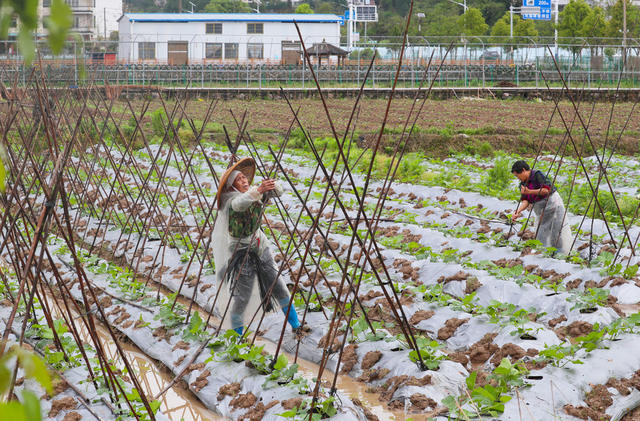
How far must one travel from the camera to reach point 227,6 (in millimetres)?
A: 55969

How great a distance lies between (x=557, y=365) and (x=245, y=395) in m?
1.68

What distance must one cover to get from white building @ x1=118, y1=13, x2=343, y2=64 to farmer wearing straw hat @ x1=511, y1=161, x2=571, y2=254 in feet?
75.8

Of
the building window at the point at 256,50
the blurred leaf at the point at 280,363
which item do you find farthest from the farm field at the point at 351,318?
the building window at the point at 256,50

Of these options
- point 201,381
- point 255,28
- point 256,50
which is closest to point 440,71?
point 256,50

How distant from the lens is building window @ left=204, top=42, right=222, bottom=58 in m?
30.1

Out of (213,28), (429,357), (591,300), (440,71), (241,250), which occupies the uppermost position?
(213,28)

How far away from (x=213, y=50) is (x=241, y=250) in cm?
2714

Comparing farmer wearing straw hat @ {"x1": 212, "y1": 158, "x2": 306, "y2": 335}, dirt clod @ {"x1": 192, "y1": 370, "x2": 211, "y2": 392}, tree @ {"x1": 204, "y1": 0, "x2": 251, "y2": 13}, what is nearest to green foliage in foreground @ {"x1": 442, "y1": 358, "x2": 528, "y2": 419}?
dirt clod @ {"x1": 192, "y1": 370, "x2": 211, "y2": 392}

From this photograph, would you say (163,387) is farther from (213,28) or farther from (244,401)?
(213,28)

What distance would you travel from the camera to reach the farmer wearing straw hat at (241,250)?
15.8 ft

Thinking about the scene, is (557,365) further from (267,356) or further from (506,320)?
(267,356)

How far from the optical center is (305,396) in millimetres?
3656

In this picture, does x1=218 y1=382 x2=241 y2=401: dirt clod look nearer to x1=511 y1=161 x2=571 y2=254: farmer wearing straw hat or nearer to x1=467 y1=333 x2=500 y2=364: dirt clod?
x1=467 y1=333 x2=500 y2=364: dirt clod

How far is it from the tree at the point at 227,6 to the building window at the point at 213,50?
24.3 meters
